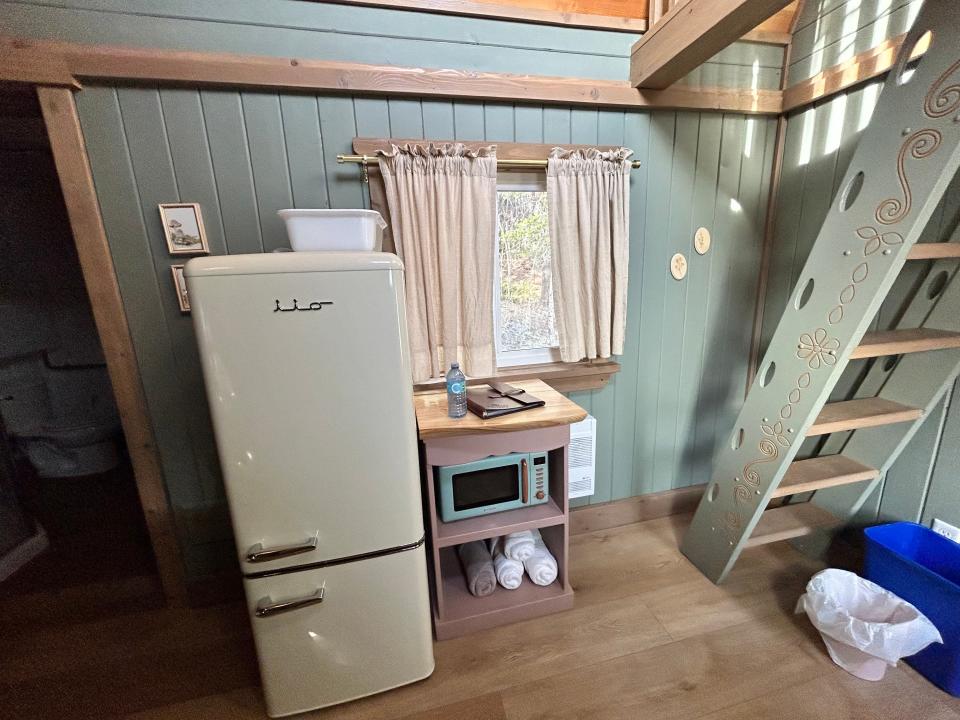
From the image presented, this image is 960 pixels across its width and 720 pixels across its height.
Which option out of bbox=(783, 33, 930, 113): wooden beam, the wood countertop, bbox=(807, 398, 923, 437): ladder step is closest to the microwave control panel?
the wood countertop

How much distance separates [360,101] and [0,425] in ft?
8.46

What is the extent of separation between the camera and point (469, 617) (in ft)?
5.18

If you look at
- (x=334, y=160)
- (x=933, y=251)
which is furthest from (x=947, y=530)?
(x=334, y=160)

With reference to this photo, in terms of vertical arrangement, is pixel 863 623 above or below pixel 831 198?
below

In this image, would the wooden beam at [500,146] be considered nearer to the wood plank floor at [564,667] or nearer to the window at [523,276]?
the window at [523,276]

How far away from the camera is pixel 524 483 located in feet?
5.23

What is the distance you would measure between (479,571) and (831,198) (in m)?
2.36

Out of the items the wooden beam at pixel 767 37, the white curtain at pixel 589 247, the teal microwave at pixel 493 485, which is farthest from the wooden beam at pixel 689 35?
the teal microwave at pixel 493 485

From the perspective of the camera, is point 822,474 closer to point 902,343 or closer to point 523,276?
point 902,343

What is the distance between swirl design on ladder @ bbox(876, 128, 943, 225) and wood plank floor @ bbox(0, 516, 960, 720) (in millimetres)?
1572

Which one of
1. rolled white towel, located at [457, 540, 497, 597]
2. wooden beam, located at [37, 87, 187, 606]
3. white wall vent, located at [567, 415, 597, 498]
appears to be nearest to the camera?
wooden beam, located at [37, 87, 187, 606]

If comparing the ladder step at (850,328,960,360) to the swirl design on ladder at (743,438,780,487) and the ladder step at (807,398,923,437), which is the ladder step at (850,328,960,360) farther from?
the swirl design on ladder at (743,438,780,487)

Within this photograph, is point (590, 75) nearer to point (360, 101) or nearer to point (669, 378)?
point (360, 101)

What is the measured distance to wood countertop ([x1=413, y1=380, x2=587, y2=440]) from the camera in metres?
1.37
